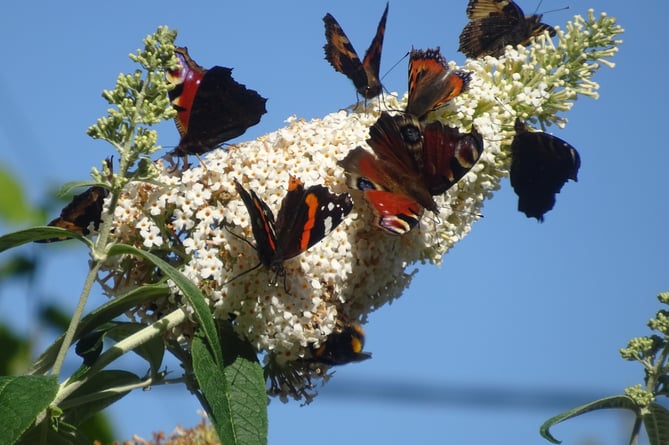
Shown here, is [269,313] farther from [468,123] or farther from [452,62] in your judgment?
[452,62]

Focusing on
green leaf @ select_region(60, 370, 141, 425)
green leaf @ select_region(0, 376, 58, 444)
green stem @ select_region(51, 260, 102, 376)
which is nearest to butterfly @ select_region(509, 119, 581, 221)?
green leaf @ select_region(60, 370, 141, 425)

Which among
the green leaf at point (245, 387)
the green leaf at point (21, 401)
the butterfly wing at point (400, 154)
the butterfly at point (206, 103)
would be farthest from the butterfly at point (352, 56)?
the green leaf at point (21, 401)

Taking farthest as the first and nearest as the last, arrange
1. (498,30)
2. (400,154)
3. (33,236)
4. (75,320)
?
(498,30), (400,154), (33,236), (75,320)

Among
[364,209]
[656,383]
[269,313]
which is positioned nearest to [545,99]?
[364,209]

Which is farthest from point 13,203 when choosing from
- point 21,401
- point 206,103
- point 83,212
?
point 21,401

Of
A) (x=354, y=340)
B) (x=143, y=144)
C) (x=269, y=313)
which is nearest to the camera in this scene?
(x=143, y=144)

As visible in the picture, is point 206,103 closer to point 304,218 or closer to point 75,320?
point 304,218

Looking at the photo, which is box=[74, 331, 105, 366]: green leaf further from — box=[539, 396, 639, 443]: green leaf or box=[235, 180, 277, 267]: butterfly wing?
box=[539, 396, 639, 443]: green leaf
